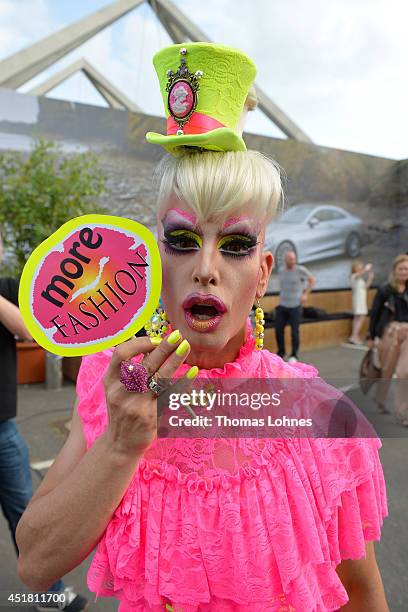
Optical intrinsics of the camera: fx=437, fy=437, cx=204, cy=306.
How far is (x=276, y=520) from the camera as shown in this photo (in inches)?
35.0

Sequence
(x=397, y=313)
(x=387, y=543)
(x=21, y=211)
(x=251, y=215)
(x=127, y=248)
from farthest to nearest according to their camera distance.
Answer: (x=21, y=211) < (x=397, y=313) < (x=387, y=543) < (x=251, y=215) < (x=127, y=248)

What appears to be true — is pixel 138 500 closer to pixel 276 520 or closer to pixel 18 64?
pixel 276 520

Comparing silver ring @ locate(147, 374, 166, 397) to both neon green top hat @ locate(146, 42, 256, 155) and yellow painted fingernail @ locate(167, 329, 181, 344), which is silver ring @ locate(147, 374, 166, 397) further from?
neon green top hat @ locate(146, 42, 256, 155)

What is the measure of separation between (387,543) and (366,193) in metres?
10.4

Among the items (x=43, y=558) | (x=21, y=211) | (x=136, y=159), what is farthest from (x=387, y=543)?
(x=136, y=159)

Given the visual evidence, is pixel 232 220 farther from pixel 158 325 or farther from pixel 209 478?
pixel 209 478

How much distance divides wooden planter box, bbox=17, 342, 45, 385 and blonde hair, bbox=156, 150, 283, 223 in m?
5.54

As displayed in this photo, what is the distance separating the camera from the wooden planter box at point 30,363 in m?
5.95

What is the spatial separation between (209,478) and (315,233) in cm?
1006

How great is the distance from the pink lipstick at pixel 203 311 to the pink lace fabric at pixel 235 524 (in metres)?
0.14

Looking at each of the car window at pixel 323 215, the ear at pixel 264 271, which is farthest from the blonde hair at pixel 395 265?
the car window at pixel 323 215

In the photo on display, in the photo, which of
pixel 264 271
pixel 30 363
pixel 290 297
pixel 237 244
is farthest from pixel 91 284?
pixel 290 297

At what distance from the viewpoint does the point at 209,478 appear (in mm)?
908

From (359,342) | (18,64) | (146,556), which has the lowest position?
(359,342)
